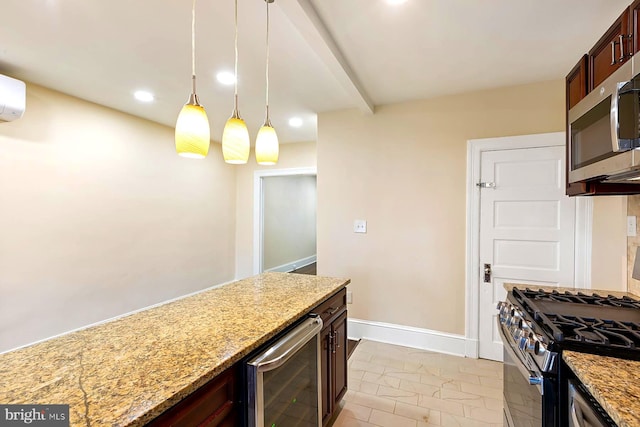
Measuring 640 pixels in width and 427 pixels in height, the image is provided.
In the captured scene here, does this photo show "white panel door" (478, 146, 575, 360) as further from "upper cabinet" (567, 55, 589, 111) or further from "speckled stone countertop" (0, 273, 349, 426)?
"speckled stone countertop" (0, 273, 349, 426)

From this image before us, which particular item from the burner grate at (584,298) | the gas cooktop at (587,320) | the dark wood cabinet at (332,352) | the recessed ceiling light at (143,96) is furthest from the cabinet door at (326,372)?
the recessed ceiling light at (143,96)

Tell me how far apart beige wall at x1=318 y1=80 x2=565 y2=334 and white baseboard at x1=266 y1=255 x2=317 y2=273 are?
2565 millimetres

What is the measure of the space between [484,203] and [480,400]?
164 centimetres

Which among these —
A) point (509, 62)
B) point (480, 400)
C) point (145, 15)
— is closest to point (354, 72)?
point (509, 62)

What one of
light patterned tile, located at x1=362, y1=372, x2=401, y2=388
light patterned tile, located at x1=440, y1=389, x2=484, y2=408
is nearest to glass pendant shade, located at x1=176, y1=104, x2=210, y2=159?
light patterned tile, located at x1=362, y1=372, x2=401, y2=388

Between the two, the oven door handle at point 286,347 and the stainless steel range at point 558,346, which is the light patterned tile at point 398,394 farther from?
the oven door handle at point 286,347

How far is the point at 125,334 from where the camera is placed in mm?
1159

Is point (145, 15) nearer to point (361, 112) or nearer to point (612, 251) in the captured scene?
point (361, 112)

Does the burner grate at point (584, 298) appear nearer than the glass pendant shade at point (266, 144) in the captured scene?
Yes

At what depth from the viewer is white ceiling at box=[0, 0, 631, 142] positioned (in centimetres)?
169

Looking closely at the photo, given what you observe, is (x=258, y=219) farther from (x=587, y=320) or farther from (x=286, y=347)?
(x=587, y=320)

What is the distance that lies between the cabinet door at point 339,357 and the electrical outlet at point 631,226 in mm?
1851

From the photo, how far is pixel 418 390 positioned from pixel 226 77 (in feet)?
10.0

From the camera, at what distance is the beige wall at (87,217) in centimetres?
262
